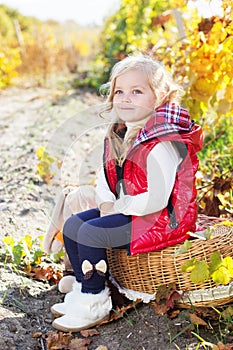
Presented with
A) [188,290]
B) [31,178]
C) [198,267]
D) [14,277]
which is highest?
[198,267]

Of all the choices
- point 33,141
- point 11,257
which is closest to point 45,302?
point 11,257

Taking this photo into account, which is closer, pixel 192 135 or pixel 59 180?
pixel 192 135

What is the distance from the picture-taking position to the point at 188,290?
93.7 inches

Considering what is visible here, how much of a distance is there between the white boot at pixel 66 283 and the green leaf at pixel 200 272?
772mm

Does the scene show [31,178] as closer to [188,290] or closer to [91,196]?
[91,196]

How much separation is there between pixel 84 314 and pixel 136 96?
103 centimetres

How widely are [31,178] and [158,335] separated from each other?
2.33 m

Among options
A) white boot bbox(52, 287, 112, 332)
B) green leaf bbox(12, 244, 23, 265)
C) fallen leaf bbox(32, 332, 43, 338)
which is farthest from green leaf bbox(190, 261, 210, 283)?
green leaf bbox(12, 244, 23, 265)

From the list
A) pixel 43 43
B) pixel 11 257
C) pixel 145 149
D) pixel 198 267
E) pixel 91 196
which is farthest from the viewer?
pixel 43 43

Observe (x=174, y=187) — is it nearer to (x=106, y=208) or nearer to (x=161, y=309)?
(x=106, y=208)

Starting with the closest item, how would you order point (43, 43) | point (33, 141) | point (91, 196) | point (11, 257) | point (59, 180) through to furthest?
point (91, 196)
point (11, 257)
point (59, 180)
point (33, 141)
point (43, 43)

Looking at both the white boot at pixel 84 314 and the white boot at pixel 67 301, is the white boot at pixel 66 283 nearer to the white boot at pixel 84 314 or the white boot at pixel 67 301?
the white boot at pixel 67 301

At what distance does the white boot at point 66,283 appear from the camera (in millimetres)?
2734

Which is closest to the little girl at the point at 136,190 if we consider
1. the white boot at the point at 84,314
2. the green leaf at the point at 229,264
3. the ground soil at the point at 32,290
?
the white boot at the point at 84,314
